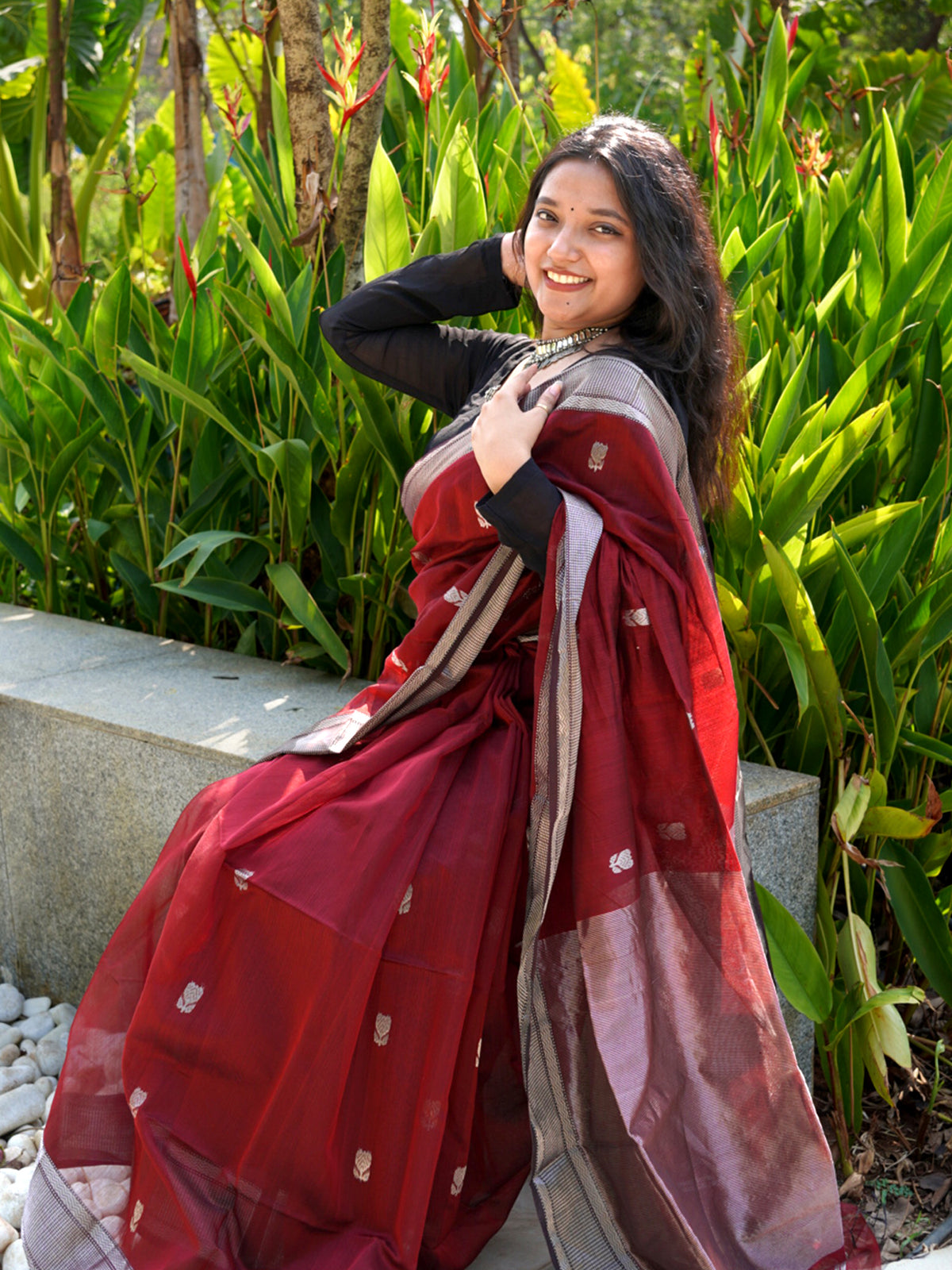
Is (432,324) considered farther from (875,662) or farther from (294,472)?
(875,662)

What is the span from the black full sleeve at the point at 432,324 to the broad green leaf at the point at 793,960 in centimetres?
81

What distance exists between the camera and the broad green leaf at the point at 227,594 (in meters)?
2.29

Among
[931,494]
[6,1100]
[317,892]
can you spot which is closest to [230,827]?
[317,892]

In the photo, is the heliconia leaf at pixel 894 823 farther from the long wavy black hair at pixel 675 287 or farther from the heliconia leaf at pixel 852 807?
the long wavy black hair at pixel 675 287

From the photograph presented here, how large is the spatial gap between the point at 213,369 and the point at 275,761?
1.10 meters

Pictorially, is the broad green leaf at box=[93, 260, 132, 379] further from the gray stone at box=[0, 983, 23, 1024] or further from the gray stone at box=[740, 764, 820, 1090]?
the gray stone at box=[740, 764, 820, 1090]

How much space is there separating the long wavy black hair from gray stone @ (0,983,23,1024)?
1.52 meters

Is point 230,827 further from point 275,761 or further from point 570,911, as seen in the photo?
point 570,911

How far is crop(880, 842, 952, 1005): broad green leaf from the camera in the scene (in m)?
1.72

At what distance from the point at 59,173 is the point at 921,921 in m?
3.84

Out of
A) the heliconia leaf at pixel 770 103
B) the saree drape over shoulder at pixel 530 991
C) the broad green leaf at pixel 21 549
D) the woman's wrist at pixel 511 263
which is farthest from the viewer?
the broad green leaf at pixel 21 549

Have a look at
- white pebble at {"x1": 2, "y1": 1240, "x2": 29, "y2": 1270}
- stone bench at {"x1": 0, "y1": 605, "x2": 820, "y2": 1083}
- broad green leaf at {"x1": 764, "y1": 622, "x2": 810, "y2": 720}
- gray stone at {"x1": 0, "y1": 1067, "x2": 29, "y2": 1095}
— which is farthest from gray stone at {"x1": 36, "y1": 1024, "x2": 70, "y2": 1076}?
broad green leaf at {"x1": 764, "y1": 622, "x2": 810, "y2": 720}

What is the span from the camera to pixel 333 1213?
1417 millimetres

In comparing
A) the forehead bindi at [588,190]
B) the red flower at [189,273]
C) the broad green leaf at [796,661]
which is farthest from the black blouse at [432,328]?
the broad green leaf at [796,661]
